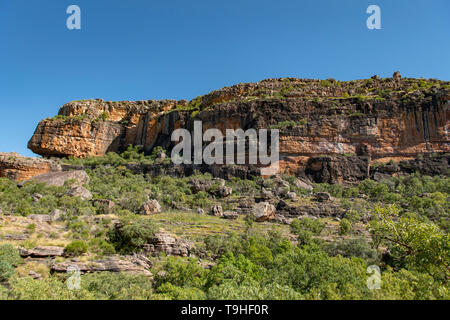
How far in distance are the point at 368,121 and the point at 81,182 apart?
130ft

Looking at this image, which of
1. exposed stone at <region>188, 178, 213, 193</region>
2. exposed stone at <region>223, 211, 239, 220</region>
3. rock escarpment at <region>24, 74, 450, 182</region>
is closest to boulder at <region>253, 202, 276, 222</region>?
exposed stone at <region>223, 211, 239, 220</region>

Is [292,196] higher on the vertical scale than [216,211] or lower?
higher

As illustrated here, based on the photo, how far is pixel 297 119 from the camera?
139 feet

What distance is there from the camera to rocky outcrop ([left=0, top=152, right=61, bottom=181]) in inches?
1320

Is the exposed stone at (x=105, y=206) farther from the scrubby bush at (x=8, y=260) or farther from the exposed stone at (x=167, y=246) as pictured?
the scrubby bush at (x=8, y=260)

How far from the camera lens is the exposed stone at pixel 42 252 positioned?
42.9 ft

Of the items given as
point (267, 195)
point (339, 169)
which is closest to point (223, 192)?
point (267, 195)

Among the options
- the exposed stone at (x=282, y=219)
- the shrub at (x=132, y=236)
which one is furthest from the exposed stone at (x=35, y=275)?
the exposed stone at (x=282, y=219)

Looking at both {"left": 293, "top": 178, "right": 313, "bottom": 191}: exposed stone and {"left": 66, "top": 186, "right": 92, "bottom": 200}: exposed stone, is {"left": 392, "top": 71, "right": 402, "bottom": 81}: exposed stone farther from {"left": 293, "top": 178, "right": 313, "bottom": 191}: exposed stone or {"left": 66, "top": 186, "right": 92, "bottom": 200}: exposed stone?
{"left": 66, "top": 186, "right": 92, "bottom": 200}: exposed stone

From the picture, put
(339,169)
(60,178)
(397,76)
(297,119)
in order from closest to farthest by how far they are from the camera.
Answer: (60,178), (339,169), (297,119), (397,76)

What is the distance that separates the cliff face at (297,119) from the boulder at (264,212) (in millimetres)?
13021

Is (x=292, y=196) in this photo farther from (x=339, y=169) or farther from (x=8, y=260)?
(x=8, y=260)

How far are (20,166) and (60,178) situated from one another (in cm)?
603
